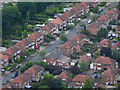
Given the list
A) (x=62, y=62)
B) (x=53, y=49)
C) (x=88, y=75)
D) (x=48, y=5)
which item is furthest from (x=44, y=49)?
(x=48, y=5)

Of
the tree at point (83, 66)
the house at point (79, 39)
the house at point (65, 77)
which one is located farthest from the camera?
the house at point (79, 39)

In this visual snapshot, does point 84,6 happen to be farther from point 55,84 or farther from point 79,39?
point 55,84

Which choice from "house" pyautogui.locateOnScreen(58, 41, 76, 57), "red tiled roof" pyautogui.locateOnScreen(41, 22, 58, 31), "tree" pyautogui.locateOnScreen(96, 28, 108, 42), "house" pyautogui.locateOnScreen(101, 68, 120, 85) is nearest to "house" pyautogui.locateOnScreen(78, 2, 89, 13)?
"red tiled roof" pyautogui.locateOnScreen(41, 22, 58, 31)

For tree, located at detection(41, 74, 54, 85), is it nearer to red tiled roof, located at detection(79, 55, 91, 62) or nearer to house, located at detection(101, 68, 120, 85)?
house, located at detection(101, 68, 120, 85)

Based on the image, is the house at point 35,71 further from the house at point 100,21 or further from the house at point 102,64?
the house at point 100,21

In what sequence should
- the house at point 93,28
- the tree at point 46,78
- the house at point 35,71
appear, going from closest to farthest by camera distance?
the tree at point 46,78
the house at point 35,71
the house at point 93,28

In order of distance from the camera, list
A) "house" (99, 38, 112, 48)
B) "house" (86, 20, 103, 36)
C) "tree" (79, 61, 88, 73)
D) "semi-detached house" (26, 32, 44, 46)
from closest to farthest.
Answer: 1. "tree" (79, 61, 88, 73)
2. "house" (99, 38, 112, 48)
3. "semi-detached house" (26, 32, 44, 46)
4. "house" (86, 20, 103, 36)

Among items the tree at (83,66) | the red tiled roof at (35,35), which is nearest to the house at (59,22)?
the red tiled roof at (35,35)
